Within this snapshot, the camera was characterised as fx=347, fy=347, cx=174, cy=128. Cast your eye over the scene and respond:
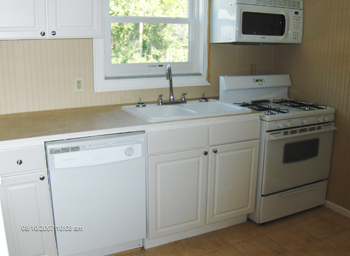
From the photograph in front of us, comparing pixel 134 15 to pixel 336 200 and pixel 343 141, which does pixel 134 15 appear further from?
pixel 336 200

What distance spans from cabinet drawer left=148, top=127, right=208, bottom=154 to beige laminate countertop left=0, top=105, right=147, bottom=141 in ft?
0.43

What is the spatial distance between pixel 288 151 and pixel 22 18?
204cm

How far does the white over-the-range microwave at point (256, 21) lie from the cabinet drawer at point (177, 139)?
2.97ft

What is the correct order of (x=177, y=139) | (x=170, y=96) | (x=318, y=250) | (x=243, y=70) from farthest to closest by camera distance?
(x=243, y=70) → (x=170, y=96) → (x=318, y=250) → (x=177, y=139)

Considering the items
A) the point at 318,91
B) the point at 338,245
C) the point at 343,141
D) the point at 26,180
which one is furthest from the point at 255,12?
the point at 26,180

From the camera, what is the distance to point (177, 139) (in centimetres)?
227

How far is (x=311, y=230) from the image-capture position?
8.70 ft

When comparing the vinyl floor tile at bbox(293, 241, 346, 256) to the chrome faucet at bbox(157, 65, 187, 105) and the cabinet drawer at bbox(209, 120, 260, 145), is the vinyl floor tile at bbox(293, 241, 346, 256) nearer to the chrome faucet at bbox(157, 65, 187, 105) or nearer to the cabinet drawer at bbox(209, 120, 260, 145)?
the cabinet drawer at bbox(209, 120, 260, 145)

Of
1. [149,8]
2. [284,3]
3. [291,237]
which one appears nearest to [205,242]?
[291,237]

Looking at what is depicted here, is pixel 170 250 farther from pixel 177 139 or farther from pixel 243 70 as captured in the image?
pixel 243 70

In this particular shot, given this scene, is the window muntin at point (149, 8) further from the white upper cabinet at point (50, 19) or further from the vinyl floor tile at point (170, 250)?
the vinyl floor tile at point (170, 250)

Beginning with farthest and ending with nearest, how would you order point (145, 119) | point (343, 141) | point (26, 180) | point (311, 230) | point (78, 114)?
point (343, 141) → point (311, 230) → point (78, 114) → point (145, 119) → point (26, 180)

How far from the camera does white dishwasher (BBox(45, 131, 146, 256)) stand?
6.41 feet

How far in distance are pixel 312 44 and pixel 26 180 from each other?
2492 mm
